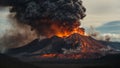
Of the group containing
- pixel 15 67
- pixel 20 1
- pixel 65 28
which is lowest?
pixel 15 67

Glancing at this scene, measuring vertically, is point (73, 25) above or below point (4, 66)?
above

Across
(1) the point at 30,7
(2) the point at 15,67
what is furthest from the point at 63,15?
(2) the point at 15,67

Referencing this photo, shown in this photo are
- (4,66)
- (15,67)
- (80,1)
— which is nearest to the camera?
(4,66)

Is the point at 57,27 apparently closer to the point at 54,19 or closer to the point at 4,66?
the point at 54,19

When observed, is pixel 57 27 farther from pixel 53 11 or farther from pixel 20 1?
pixel 20 1

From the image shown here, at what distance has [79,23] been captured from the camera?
187m

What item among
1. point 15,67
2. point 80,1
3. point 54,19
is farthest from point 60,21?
point 15,67

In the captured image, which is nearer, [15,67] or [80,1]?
[15,67]

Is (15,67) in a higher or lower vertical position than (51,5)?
lower

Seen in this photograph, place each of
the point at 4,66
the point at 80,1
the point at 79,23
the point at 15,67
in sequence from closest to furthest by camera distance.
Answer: the point at 4,66
the point at 15,67
the point at 80,1
the point at 79,23

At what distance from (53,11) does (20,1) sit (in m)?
17.7

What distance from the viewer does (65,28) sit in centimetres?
19362

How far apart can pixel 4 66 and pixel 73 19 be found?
10398 centimetres

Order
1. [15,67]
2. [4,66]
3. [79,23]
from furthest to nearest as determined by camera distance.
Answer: [79,23] < [15,67] < [4,66]
